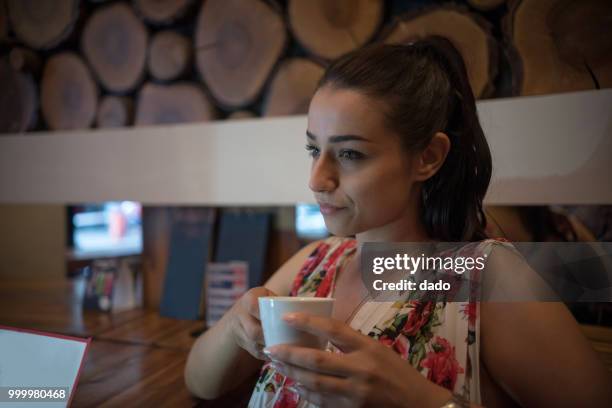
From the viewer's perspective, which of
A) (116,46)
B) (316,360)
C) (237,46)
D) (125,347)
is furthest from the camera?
(116,46)

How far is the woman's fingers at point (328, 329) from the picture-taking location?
1.31ft

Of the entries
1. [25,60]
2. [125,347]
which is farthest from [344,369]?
[25,60]

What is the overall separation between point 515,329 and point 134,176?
1113 millimetres

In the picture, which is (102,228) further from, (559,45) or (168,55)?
(559,45)

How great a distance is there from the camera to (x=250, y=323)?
0.53 metres

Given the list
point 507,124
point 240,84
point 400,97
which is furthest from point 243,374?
point 240,84

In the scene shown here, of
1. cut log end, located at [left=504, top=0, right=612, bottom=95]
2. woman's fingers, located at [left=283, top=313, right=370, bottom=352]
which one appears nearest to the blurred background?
cut log end, located at [left=504, top=0, right=612, bottom=95]

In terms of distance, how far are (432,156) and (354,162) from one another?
136 millimetres

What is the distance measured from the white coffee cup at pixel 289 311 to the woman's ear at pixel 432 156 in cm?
28

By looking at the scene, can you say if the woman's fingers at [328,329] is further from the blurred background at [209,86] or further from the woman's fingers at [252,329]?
the blurred background at [209,86]

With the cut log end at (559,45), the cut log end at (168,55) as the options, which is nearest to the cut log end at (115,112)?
the cut log end at (168,55)

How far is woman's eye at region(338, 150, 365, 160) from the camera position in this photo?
1.83 feet

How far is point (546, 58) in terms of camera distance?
92cm

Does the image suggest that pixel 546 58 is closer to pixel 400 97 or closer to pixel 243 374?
pixel 400 97
